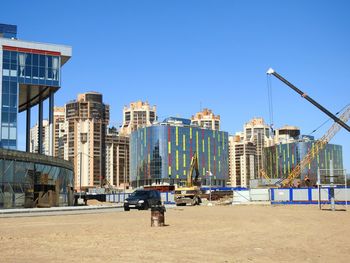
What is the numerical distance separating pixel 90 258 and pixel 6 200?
37.0 m

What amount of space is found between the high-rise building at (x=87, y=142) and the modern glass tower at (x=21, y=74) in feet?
354

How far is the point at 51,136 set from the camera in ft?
247

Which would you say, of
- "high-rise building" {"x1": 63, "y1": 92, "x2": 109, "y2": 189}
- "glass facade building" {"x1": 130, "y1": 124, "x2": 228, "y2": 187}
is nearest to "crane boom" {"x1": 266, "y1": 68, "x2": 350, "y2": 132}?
"glass facade building" {"x1": 130, "y1": 124, "x2": 228, "y2": 187}

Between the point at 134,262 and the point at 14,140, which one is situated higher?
the point at 14,140

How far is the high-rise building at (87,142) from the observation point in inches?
7288

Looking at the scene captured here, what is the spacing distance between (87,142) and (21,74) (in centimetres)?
11349

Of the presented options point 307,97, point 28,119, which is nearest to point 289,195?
point 307,97

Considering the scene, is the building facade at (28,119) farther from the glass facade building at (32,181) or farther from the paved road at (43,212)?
the paved road at (43,212)

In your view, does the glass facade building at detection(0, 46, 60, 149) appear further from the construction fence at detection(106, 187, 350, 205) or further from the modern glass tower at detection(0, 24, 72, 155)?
the construction fence at detection(106, 187, 350, 205)

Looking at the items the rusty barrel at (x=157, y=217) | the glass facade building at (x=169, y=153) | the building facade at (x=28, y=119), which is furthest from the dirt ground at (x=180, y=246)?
the glass facade building at (x=169, y=153)

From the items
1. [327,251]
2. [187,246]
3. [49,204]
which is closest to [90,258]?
[187,246]

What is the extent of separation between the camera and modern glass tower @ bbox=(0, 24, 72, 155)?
7081 cm

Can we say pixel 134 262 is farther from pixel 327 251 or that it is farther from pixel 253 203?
pixel 253 203

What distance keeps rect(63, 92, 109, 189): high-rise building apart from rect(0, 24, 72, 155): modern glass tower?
10794 cm
